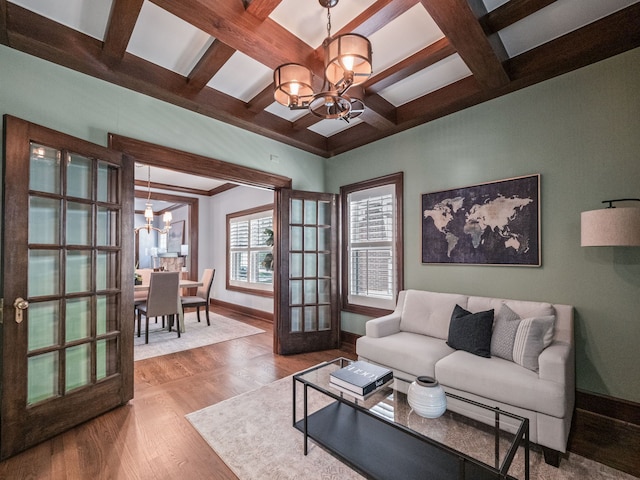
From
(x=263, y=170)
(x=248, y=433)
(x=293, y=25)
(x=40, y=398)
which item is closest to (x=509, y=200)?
(x=293, y=25)

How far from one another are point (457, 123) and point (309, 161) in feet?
6.66

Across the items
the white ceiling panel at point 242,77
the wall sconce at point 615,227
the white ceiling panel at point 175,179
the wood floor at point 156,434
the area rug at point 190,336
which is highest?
the white ceiling panel at point 242,77

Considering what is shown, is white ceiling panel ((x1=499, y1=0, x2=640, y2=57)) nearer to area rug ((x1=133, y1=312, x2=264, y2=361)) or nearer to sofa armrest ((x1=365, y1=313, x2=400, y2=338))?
sofa armrest ((x1=365, y1=313, x2=400, y2=338))

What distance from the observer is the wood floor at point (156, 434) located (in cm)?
183

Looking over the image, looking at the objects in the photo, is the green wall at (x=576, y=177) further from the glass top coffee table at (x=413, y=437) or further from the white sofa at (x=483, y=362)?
the glass top coffee table at (x=413, y=437)

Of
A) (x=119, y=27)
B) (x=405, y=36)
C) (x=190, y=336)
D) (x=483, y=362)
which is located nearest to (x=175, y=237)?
(x=190, y=336)

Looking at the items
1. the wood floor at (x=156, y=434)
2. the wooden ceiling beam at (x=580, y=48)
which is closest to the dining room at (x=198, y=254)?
the wood floor at (x=156, y=434)

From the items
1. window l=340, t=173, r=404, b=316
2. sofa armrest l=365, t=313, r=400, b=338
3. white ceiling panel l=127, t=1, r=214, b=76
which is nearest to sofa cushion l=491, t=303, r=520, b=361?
sofa armrest l=365, t=313, r=400, b=338

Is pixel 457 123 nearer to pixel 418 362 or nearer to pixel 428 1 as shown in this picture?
pixel 428 1

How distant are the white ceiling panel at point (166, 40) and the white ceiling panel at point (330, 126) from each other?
168 cm

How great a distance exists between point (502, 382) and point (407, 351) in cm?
74

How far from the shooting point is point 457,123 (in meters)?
3.25

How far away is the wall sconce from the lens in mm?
1987

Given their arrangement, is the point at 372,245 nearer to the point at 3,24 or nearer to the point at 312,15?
the point at 312,15
